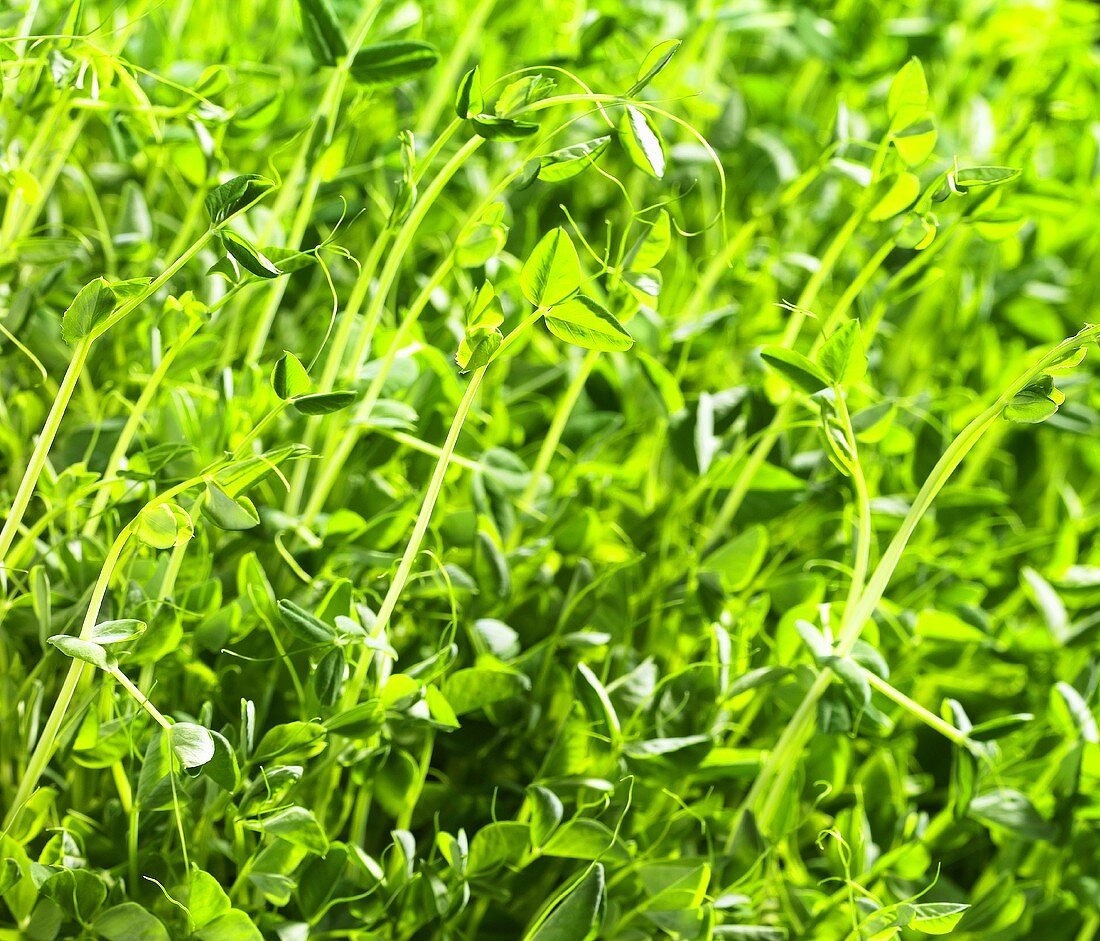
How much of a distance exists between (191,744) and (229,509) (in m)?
0.08

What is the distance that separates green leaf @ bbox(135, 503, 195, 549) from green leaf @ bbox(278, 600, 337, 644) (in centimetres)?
4

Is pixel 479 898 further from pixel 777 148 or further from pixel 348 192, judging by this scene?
pixel 777 148

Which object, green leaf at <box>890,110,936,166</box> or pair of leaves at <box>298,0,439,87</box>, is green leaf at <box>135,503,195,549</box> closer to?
pair of leaves at <box>298,0,439,87</box>

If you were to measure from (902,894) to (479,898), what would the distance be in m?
0.18

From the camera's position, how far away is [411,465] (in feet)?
1.73

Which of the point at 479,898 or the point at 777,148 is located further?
the point at 777,148

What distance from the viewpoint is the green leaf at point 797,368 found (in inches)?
15.9

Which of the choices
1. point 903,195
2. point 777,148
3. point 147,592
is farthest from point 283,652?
point 777,148

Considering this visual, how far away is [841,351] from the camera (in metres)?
0.40

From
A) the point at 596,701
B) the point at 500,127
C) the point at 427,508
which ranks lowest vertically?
the point at 596,701

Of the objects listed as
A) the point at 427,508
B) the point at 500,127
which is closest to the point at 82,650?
the point at 427,508

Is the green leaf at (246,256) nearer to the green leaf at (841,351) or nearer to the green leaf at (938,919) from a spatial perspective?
the green leaf at (841,351)

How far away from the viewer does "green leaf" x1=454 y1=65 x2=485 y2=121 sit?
38cm

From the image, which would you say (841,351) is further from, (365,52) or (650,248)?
(365,52)
